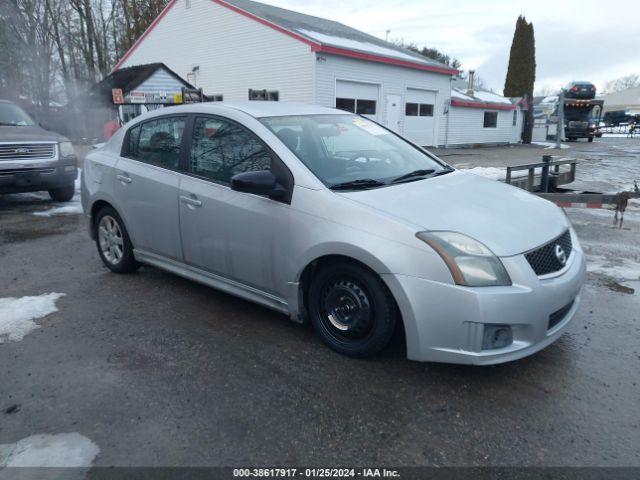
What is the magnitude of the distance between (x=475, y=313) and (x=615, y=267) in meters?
3.34

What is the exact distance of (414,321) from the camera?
112 inches

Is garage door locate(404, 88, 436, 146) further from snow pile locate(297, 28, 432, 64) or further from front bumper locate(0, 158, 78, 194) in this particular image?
front bumper locate(0, 158, 78, 194)

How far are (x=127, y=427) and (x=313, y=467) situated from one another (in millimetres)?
1010

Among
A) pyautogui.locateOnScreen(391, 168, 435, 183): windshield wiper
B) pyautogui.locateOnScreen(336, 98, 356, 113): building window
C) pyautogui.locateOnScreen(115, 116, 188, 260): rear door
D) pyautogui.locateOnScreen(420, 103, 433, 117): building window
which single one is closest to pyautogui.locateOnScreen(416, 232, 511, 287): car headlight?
pyautogui.locateOnScreen(391, 168, 435, 183): windshield wiper

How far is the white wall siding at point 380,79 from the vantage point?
17766 mm

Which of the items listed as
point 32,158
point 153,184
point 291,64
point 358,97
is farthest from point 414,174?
point 358,97

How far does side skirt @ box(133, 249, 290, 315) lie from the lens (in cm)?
354

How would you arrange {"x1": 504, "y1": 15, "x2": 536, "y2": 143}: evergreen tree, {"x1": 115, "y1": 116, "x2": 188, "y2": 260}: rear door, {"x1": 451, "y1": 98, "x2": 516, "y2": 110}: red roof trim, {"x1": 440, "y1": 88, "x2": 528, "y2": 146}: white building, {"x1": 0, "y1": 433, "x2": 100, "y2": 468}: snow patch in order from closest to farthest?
{"x1": 0, "y1": 433, "x2": 100, "y2": 468}: snow patch, {"x1": 115, "y1": 116, "x2": 188, "y2": 260}: rear door, {"x1": 451, "y1": 98, "x2": 516, "y2": 110}: red roof trim, {"x1": 440, "y1": 88, "x2": 528, "y2": 146}: white building, {"x1": 504, "y1": 15, "x2": 536, "y2": 143}: evergreen tree

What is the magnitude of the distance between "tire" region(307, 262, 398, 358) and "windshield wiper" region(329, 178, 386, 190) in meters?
0.52

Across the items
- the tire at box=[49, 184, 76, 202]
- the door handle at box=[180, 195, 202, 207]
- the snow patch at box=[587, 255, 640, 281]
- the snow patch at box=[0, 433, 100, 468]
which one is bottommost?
the snow patch at box=[0, 433, 100, 468]

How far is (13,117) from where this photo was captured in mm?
9148

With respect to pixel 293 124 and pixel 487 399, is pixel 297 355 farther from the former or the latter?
pixel 293 124

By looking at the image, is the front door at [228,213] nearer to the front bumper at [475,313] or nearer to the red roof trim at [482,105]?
the front bumper at [475,313]

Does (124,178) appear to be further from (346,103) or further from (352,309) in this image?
(346,103)
